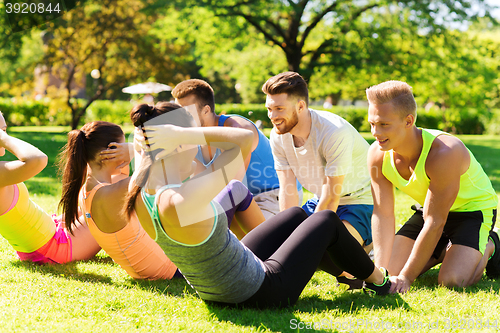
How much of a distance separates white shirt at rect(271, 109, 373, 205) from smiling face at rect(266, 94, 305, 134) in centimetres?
21

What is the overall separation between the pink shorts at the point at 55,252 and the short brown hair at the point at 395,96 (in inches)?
124

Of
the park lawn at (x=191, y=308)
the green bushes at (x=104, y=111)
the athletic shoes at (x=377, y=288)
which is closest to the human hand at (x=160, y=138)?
the park lawn at (x=191, y=308)

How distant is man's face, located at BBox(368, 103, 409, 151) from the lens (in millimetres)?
3518

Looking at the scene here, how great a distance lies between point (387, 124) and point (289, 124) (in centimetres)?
112

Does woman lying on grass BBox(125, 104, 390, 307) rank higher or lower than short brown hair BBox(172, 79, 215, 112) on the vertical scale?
lower

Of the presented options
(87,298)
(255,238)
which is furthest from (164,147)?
(87,298)

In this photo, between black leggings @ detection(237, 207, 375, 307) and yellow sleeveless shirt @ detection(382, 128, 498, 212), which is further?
yellow sleeveless shirt @ detection(382, 128, 498, 212)

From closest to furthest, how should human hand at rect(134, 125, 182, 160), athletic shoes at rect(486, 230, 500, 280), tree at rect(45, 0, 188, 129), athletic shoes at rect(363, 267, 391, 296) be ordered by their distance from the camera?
human hand at rect(134, 125, 182, 160) → athletic shoes at rect(363, 267, 391, 296) → athletic shoes at rect(486, 230, 500, 280) → tree at rect(45, 0, 188, 129)

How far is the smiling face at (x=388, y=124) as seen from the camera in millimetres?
3518

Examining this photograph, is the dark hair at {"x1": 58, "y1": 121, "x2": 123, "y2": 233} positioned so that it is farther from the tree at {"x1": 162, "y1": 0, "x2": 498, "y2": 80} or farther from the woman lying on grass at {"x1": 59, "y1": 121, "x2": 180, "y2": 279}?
the tree at {"x1": 162, "y1": 0, "x2": 498, "y2": 80}

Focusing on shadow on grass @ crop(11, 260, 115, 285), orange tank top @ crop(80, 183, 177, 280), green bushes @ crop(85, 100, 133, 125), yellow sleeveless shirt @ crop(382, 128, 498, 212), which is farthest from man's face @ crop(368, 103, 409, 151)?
green bushes @ crop(85, 100, 133, 125)

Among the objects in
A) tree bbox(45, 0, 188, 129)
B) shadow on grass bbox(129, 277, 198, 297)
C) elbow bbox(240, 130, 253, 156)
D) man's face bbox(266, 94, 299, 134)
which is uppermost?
tree bbox(45, 0, 188, 129)

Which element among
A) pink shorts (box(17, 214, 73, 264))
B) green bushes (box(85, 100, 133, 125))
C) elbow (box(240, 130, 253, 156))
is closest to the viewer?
elbow (box(240, 130, 253, 156))

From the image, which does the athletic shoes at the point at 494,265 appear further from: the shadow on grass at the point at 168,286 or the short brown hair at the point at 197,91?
the short brown hair at the point at 197,91
